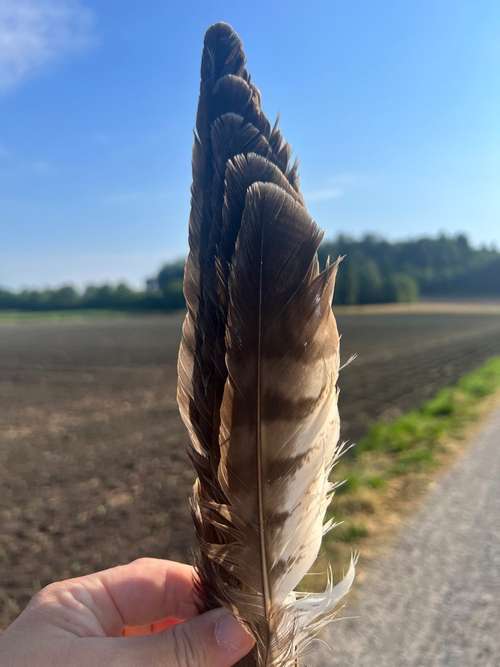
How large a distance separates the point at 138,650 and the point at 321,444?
917mm

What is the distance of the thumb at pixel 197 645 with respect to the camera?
6.04ft

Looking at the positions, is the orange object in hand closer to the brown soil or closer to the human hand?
the human hand

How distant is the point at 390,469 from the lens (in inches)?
338

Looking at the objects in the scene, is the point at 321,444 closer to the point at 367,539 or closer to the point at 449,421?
the point at 367,539

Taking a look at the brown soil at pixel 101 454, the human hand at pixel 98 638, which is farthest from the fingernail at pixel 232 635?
the brown soil at pixel 101 454

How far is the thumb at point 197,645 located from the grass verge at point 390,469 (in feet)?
5.50

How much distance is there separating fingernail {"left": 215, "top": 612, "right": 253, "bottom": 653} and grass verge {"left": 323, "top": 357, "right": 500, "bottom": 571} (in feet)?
5.48

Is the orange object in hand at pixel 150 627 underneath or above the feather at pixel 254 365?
underneath

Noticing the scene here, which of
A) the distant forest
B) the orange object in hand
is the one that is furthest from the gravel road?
the distant forest

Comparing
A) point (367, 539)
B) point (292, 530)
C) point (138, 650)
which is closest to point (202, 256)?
point (292, 530)

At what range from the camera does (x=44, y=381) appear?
76.6 feet

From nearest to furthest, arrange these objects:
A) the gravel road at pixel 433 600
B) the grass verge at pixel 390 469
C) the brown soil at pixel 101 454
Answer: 1. the gravel road at pixel 433 600
2. the grass verge at pixel 390 469
3. the brown soil at pixel 101 454

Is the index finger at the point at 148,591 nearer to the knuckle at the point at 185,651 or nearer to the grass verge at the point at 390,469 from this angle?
the knuckle at the point at 185,651

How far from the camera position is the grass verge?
614cm
